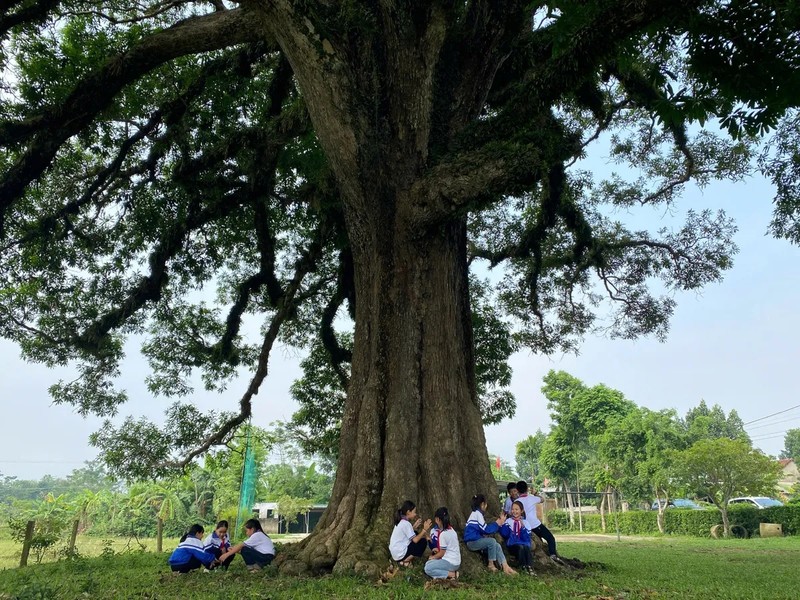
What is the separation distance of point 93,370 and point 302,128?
6885 millimetres

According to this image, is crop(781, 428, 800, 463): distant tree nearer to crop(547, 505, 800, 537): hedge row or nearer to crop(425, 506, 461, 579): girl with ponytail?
crop(547, 505, 800, 537): hedge row

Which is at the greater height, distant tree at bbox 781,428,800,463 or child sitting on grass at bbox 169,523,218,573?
distant tree at bbox 781,428,800,463

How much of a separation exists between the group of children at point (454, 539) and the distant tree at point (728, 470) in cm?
2142

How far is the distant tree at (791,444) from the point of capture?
83.2 metres

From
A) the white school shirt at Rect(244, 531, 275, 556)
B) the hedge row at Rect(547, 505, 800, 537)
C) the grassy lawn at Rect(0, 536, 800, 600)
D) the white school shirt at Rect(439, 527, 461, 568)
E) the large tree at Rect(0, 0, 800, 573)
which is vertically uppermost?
the large tree at Rect(0, 0, 800, 573)

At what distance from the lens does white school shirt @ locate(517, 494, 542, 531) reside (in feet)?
23.4

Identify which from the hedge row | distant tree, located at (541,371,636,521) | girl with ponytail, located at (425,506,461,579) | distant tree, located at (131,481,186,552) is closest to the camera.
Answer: girl with ponytail, located at (425,506,461,579)

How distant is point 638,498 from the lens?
34375 millimetres

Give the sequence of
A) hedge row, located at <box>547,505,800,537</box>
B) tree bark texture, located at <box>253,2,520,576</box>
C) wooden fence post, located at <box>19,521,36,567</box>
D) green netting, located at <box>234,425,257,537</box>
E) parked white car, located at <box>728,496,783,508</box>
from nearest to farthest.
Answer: tree bark texture, located at <box>253,2,520,576</box>, wooden fence post, located at <box>19,521,36,567</box>, green netting, located at <box>234,425,257,537</box>, hedge row, located at <box>547,505,800,537</box>, parked white car, located at <box>728,496,783,508</box>

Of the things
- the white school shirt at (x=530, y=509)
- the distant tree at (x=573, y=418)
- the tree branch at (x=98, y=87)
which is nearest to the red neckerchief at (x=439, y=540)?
the white school shirt at (x=530, y=509)

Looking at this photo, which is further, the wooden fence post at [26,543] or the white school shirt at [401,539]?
the wooden fence post at [26,543]

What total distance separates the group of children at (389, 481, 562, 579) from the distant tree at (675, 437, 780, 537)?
21423 mm

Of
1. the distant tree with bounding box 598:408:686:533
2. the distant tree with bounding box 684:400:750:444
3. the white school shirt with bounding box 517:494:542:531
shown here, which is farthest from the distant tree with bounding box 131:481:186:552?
the distant tree with bounding box 684:400:750:444

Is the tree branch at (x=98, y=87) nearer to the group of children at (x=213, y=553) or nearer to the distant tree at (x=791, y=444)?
the group of children at (x=213, y=553)
